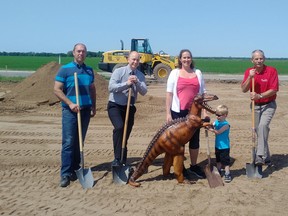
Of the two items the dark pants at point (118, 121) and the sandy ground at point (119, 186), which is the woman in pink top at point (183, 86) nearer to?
the dark pants at point (118, 121)

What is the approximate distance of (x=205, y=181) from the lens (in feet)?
19.0

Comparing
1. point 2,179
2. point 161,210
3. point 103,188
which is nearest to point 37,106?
point 2,179

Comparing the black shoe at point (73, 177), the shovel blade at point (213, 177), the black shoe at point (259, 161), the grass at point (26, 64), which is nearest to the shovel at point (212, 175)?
the shovel blade at point (213, 177)

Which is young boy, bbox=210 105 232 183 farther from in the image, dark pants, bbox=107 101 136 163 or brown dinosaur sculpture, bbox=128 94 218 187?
dark pants, bbox=107 101 136 163

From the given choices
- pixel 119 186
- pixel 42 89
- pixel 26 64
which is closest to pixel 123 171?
pixel 119 186

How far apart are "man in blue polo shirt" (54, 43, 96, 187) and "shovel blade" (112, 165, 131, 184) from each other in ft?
2.04

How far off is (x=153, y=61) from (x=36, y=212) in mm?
18262

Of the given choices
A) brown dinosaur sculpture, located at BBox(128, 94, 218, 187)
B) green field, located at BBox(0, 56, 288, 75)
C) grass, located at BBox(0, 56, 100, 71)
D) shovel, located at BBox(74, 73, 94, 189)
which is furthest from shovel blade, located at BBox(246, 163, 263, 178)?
grass, located at BBox(0, 56, 100, 71)

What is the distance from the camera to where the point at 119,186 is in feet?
18.2

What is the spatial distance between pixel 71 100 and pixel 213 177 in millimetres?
2336

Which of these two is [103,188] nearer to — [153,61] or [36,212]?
[36,212]

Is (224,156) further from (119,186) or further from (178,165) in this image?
(119,186)

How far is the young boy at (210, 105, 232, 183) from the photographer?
574cm

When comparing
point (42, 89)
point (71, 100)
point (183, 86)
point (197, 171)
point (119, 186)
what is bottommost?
point (119, 186)
